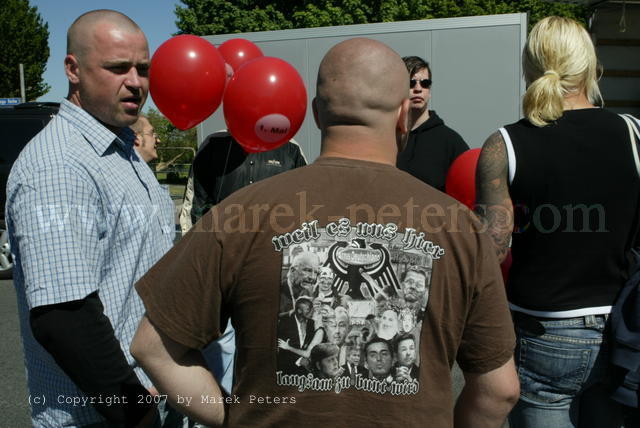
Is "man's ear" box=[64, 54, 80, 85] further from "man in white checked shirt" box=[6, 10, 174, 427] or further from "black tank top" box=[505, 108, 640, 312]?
"black tank top" box=[505, 108, 640, 312]

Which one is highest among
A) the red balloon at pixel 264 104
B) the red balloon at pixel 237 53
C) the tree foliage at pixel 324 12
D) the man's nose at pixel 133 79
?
the tree foliage at pixel 324 12

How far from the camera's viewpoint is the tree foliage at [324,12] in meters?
19.0

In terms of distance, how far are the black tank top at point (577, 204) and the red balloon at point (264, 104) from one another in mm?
2040

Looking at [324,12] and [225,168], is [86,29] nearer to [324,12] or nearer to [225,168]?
[225,168]

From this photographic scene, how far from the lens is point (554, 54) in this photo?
7.35 ft

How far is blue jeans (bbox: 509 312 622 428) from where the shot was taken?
2131 mm

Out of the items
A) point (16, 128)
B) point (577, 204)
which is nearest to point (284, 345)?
point (577, 204)

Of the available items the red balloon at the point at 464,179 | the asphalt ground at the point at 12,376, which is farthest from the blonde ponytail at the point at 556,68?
the asphalt ground at the point at 12,376

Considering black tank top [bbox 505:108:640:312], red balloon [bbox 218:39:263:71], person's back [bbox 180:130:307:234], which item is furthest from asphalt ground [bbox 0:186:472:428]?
red balloon [bbox 218:39:263:71]

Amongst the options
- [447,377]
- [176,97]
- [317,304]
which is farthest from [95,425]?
[176,97]

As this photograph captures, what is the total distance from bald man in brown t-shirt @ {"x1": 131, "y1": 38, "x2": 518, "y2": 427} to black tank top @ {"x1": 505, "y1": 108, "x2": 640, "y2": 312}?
79 cm

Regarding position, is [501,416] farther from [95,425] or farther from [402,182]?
[95,425]

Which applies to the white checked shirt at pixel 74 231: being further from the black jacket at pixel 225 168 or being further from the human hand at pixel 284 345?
the black jacket at pixel 225 168

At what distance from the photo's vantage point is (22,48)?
31.0 m
